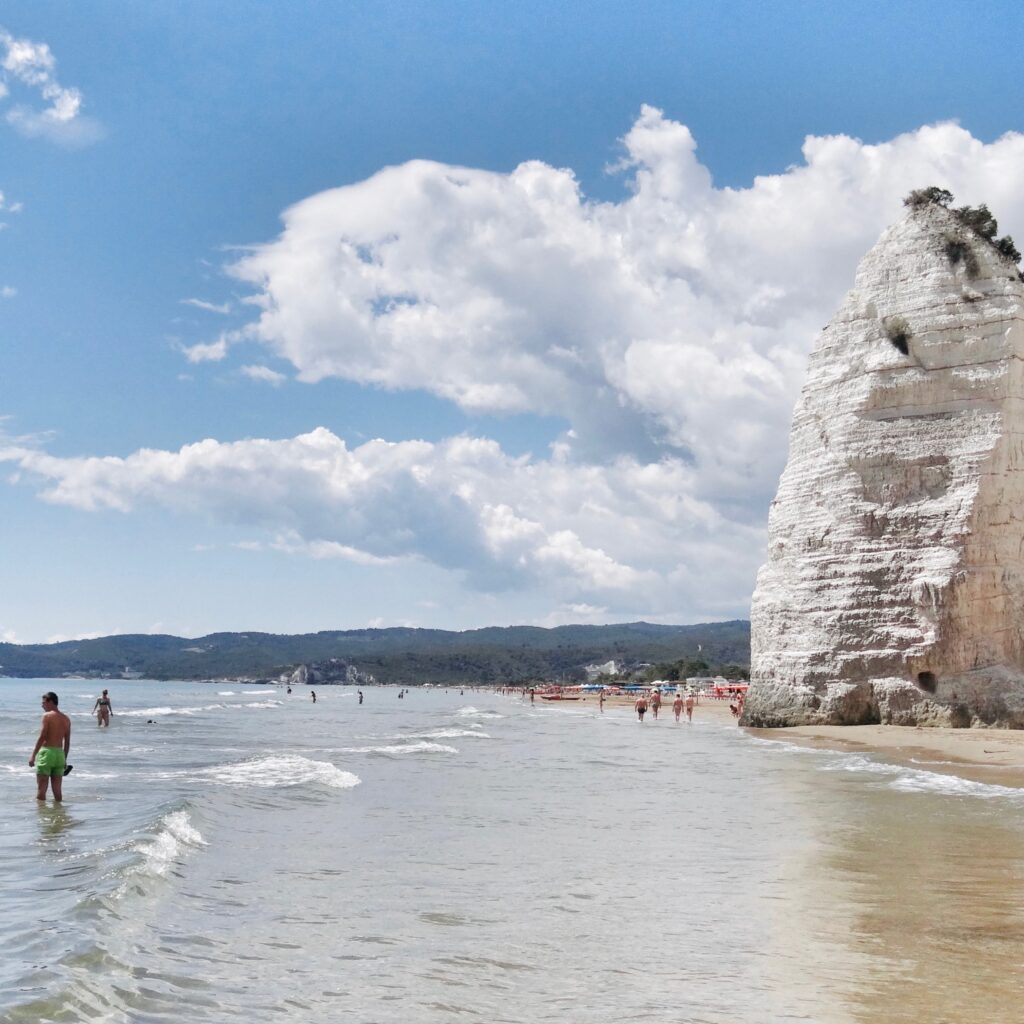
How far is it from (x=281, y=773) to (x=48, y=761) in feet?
20.1

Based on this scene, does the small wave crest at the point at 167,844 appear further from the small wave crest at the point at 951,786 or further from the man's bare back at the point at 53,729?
the small wave crest at the point at 951,786

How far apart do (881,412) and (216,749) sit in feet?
72.4

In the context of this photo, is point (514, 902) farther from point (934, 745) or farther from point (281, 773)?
point (934, 745)

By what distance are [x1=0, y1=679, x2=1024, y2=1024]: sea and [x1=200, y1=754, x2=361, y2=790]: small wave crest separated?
0.48m

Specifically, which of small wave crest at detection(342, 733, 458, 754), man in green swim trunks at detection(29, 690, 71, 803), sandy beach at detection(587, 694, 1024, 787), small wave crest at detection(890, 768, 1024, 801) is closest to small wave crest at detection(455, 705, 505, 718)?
sandy beach at detection(587, 694, 1024, 787)

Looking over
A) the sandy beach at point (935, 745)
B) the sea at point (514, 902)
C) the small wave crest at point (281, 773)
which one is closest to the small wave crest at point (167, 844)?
the sea at point (514, 902)

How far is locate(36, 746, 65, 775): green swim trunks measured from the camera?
1398 centimetres

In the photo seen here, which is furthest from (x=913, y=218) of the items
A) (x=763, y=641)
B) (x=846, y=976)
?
(x=846, y=976)

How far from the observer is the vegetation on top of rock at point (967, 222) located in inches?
1238

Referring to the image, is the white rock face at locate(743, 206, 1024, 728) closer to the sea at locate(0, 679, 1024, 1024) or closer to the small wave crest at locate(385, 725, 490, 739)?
the small wave crest at locate(385, 725, 490, 739)

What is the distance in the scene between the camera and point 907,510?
96.8 ft

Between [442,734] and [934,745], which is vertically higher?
[934,745]

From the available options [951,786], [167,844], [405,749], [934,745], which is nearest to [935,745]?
[934,745]

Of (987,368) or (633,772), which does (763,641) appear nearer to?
(987,368)
